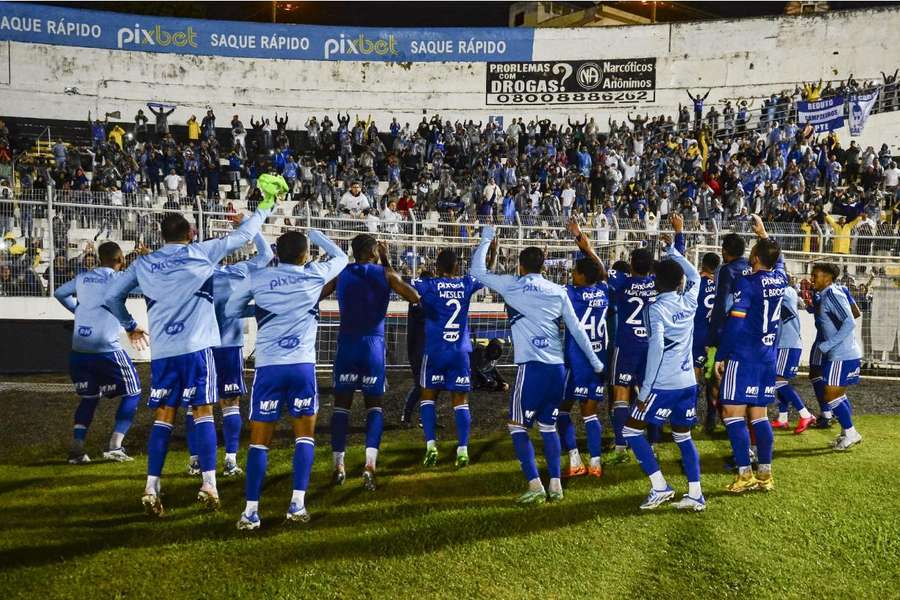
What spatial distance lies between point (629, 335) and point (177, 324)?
4404mm

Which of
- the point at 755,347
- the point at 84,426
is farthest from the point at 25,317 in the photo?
the point at 755,347

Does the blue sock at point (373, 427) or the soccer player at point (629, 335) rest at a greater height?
the soccer player at point (629, 335)

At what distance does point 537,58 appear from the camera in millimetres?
34219

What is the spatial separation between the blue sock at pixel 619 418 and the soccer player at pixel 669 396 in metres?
1.54

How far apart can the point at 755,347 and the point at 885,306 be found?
30.5 ft

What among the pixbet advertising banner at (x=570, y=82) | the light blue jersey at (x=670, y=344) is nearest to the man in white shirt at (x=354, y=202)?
the pixbet advertising banner at (x=570, y=82)

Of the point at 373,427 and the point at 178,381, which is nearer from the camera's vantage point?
the point at 178,381

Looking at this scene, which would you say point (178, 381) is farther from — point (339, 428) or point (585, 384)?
point (585, 384)

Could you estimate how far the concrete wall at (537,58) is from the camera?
3194 centimetres

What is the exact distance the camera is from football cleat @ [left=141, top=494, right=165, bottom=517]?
5.68 m

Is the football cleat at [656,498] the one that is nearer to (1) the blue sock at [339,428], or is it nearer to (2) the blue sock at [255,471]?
(1) the blue sock at [339,428]

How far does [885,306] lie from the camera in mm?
14211

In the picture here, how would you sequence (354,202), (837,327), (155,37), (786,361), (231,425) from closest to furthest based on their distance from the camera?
(231,425) → (837,327) → (786,361) → (354,202) → (155,37)

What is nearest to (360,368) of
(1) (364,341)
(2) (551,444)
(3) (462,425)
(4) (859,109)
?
(1) (364,341)
